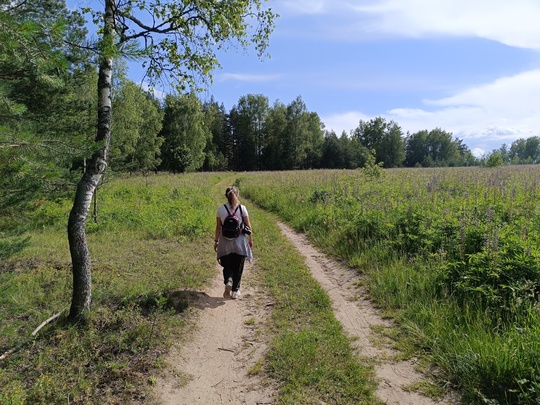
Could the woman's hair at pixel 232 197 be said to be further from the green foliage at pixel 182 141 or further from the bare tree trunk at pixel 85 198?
the green foliage at pixel 182 141

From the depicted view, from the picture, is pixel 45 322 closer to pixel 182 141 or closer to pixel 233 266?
pixel 233 266

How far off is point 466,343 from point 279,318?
253 cm

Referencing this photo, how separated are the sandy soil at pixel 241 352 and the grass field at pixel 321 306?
0.64 ft

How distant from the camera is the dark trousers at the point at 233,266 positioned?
5.98m

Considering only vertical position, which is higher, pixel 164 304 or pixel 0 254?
pixel 0 254

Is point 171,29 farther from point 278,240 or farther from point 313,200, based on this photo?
point 313,200

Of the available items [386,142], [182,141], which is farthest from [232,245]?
[386,142]

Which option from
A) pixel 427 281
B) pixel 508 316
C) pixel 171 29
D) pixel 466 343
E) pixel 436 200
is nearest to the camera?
pixel 466 343

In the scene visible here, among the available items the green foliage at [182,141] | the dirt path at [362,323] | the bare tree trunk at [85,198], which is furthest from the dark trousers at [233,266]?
the green foliage at [182,141]

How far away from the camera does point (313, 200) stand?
13883 millimetres

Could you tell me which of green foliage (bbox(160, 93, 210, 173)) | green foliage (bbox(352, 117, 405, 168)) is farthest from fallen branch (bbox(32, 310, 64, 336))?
green foliage (bbox(352, 117, 405, 168))

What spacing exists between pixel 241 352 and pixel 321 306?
1683mm

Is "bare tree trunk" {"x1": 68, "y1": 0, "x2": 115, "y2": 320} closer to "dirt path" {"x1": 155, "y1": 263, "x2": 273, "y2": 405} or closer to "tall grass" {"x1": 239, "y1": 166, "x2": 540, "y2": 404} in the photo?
"dirt path" {"x1": 155, "y1": 263, "x2": 273, "y2": 405}

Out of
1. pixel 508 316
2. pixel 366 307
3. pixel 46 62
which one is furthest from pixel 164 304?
pixel 508 316
